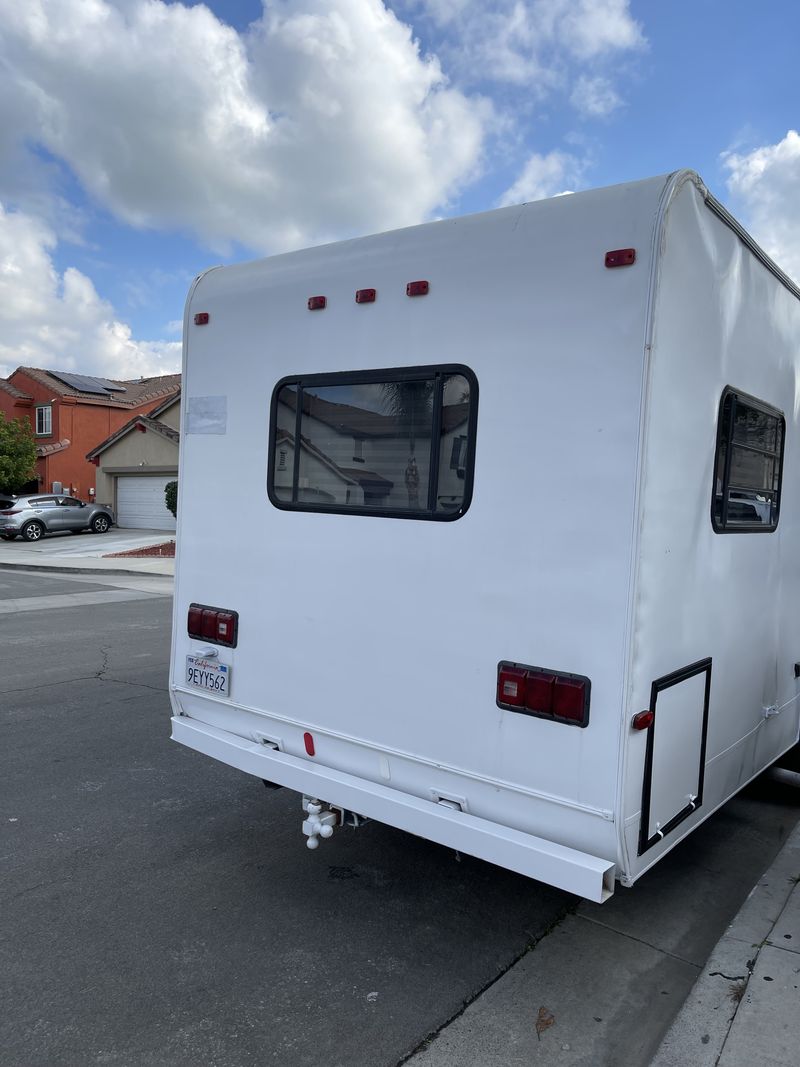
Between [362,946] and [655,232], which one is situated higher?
[655,232]

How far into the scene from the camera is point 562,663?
107 inches

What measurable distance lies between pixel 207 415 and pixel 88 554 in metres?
19.0

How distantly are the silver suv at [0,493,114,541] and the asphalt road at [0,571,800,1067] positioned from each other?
22.4 metres

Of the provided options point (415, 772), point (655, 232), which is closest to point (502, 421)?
point (655, 232)

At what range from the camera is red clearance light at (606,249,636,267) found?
2596mm

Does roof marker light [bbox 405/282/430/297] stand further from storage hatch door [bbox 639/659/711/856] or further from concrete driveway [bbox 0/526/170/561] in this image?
concrete driveway [bbox 0/526/170/561]

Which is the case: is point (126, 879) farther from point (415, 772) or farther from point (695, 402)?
point (695, 402)

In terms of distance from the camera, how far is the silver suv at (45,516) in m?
25.7

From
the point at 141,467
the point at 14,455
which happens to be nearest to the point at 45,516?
the point at 141,467

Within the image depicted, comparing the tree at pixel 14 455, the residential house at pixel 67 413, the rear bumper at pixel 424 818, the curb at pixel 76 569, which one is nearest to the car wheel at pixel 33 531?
the tree at pixel 14 455

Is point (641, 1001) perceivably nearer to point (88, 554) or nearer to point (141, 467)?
point (88, 554)

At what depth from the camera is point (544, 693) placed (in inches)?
108

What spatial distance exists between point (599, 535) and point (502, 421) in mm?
561

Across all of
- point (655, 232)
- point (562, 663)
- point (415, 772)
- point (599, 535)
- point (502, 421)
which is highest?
point (655, 232)
